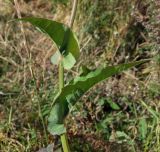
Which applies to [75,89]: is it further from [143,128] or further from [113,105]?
[113,105]

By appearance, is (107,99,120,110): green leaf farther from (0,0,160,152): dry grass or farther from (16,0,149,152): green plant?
(16,0,149,152): green plant

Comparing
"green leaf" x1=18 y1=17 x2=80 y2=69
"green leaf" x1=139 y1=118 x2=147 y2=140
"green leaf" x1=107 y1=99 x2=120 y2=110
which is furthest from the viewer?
"green leaf" x1=107 y1=99 x2=120 y2=110

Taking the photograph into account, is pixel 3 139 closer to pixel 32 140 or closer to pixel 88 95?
pixel 32 140

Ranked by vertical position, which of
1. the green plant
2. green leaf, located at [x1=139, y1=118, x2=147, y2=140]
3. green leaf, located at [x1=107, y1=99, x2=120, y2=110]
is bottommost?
green leaf, located at [x1=139, y1=118, x2=147, y2=140]

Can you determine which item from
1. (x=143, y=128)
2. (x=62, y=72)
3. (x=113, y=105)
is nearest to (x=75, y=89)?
(x=62, y=72)

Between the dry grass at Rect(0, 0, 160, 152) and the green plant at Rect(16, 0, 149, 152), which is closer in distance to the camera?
the green plant at Rect(16, 0, 149, 152)

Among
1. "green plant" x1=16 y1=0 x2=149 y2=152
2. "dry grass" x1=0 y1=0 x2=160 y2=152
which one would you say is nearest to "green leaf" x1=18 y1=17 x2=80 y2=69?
"green plant" x1=16 y1=0 x2=149 y2=152

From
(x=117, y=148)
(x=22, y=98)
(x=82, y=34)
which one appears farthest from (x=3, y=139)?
(x=82, y=34)

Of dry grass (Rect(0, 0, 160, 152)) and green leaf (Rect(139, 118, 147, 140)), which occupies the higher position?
dry grass (Rect(0, 0, 160, 152))
